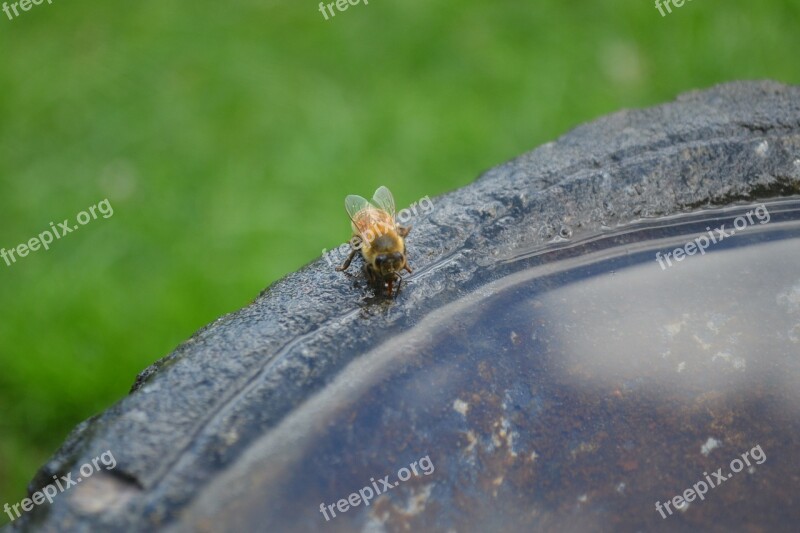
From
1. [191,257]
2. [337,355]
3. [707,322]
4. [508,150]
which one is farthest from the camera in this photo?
[508,150]

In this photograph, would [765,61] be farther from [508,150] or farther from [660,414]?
[660,414]

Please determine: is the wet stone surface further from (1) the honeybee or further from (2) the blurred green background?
(2) the blurred green background

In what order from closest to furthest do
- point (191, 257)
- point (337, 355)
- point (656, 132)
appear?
point (337, 355) < point (656, 132) < point (191, 257)

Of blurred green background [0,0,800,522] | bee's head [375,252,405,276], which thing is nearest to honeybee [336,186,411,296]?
bee's head [375,252,405,276]

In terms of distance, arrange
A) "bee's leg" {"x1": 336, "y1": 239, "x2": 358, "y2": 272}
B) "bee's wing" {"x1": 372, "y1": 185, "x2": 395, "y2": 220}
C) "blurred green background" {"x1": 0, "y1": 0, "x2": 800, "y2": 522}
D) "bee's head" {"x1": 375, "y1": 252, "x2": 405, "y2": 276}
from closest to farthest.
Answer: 1. "bee's head" {"x1": 375, "y1": 252, "x2": 405, "y2": 276}
2. "bee's leg" {"x1": 336, "y1": 239, "x2": 358, "y2": 272}
3. "bee's wing" {"x1": 372, "y1": 185, "x2": 395, "y2": 220}
4. "blurred green background" {"x1": 0, "y1": 0, "x2": 800, "y2": 522}

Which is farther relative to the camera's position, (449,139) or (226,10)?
(226,10)

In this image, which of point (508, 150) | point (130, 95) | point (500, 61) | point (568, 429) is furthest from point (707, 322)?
point (130, 95)
